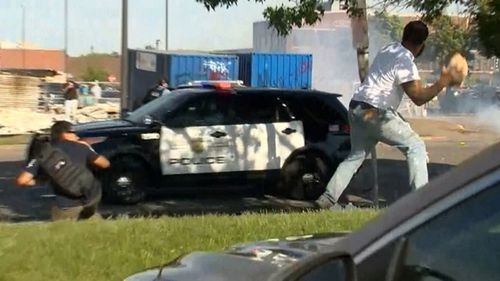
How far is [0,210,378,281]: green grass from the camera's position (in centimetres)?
676

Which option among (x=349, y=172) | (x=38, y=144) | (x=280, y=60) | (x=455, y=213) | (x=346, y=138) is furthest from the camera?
(x=280, y=60)

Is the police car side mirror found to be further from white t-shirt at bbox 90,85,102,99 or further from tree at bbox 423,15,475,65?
white t-shirt at bbox 90,85,102,99

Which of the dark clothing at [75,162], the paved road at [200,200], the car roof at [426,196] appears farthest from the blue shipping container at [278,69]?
the car roof at [426,196]

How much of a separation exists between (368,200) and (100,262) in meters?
7.91

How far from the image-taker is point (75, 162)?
10.2 m

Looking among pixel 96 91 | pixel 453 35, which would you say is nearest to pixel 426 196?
pixel 453 35

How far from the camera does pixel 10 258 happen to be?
22.6 ft

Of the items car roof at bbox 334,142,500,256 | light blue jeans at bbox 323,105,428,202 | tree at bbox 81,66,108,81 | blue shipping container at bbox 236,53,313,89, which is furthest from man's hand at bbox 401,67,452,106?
tree at bbox 81,66,108,81

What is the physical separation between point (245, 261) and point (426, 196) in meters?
0.75

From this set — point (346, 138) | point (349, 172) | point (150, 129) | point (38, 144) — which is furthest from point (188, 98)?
point (349, 172)

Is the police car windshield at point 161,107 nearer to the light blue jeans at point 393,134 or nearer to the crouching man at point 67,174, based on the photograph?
the crouching man at point 67,174

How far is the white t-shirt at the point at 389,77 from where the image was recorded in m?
8.14

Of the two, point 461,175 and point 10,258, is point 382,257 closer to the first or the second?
point 461,175

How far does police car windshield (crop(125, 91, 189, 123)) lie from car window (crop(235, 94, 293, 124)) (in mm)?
880
